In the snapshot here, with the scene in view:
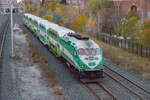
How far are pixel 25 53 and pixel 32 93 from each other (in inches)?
578

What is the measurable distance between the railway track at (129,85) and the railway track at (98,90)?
1599 millimetres

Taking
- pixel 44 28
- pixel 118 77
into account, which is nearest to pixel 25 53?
pixel 44 28

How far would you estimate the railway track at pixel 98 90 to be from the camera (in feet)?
54.9

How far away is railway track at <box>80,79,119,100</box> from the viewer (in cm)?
1672

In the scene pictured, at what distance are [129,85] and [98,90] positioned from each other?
2.73 metres

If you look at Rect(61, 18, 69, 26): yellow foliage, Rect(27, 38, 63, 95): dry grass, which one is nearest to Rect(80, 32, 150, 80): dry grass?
Rect(27, 38, 63, 95): dry grass

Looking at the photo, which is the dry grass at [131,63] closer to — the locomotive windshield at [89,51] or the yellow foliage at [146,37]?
the yellow foliage at [146,37]

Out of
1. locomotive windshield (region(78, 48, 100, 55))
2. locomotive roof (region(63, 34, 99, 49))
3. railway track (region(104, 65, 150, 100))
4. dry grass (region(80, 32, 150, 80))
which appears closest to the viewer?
railway track (region(104, 65, 150, 100))

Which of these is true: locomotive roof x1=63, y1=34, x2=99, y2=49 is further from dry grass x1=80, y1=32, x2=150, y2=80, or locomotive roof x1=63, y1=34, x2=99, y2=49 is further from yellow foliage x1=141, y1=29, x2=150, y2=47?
yellow foliage x1=141, y1=29, x2=150, y2=47

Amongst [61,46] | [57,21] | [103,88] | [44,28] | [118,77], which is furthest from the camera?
[57,21]

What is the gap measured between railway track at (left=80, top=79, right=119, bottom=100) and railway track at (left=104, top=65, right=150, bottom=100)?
1599 mm

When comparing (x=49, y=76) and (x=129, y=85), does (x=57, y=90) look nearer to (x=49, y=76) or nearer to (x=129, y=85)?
(x=49, y=76)

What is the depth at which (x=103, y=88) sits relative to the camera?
736 inches

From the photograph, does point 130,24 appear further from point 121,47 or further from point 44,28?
point 44,28
